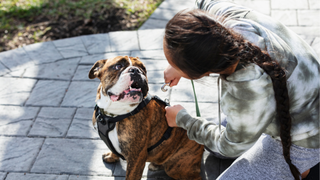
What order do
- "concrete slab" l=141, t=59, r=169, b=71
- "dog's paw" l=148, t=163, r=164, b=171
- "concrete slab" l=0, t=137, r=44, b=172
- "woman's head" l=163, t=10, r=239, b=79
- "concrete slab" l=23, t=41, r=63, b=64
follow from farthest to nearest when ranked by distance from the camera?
"concrete slab" l=23, t=41, r=63, b=64, "concrete slab" l=141, t=59, r=169, b=71, "concrete slab" l=0, t=137, r=44, b=172, "dog's paw" l=148, t=163, r=164, b=171, "woman's head" l=163, t=10, r=239, b=79

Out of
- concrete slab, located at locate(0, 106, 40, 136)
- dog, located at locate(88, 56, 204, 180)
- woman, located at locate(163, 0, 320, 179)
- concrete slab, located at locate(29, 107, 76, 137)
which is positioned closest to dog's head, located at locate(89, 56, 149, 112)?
dog, located at locate(88, 56, 204, 180)

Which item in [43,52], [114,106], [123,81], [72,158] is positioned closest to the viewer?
[123,81]

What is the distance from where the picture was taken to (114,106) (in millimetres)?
2219

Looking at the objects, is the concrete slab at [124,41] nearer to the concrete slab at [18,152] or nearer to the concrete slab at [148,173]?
the concrete slab at [18,152]

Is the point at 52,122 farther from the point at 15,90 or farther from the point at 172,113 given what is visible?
the point at 172,113

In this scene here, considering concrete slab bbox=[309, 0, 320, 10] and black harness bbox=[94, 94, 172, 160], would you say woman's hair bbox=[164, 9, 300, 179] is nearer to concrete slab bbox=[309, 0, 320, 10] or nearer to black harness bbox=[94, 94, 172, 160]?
black harness bbox=[94, 94, 172, 160]

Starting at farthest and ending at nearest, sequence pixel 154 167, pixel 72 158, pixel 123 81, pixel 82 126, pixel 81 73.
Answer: pixel 81 73, pixel 82 126, pixel 72 158, pixel 154 167, pixel 123 81

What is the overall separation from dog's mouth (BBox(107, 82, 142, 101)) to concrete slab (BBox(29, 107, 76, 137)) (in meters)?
1.53

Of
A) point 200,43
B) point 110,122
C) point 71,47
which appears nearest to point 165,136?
point 110,122

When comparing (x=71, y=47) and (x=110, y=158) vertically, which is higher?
(x=71, y=47)

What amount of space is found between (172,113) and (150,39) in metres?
2.67

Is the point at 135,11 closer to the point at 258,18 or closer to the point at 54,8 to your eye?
the point at 54,8

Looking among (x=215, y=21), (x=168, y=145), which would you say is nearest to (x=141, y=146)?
(x=168, y=145)

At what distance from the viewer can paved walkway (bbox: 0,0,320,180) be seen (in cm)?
300
